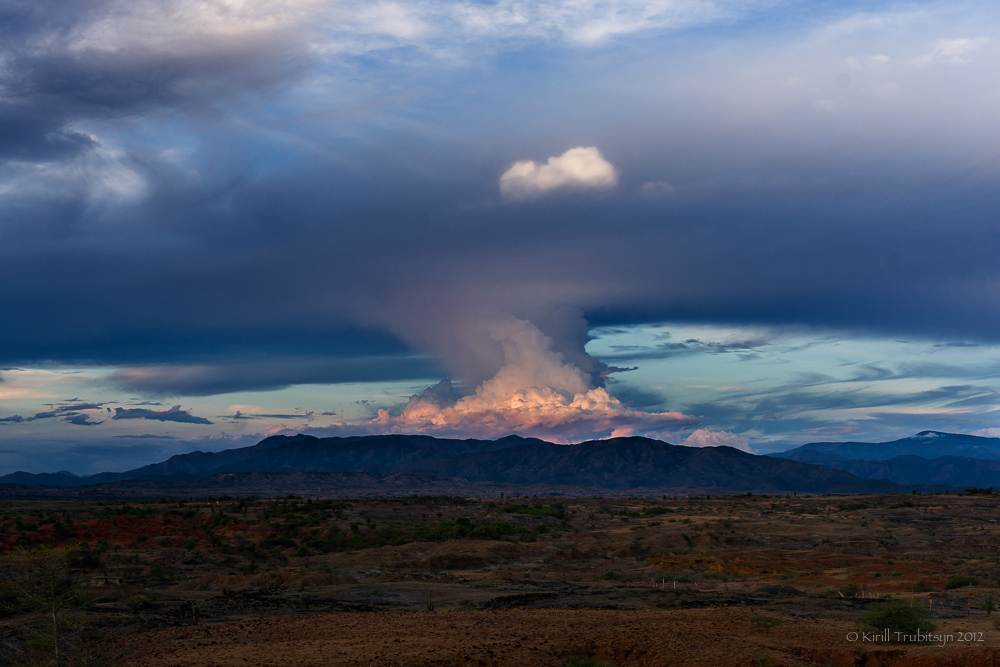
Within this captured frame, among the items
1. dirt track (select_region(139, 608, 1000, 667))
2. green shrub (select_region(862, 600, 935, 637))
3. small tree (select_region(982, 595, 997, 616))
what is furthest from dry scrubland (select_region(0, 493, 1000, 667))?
green shrub (select_region(862, 600, 935, 637))

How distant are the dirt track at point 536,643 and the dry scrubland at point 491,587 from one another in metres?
0.09

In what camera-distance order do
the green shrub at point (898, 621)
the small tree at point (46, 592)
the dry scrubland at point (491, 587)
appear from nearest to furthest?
the small tree at point (46, 592) → the dry scrubland at point (491, 587) → the green shrub at point (898, 621)

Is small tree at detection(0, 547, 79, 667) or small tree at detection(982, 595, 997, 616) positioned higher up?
small tree at detection(0, 547, 79, 667)

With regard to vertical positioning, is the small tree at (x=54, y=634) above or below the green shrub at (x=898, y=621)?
above

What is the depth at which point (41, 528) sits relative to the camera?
6769cm

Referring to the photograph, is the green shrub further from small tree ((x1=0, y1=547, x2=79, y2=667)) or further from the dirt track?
small tree ((x1=0, y1=547, x2=79, y2=667))

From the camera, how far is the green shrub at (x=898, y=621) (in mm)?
26372

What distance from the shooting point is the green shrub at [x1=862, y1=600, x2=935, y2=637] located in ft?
86.5

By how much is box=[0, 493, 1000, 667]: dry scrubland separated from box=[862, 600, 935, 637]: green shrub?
1027 millimetres

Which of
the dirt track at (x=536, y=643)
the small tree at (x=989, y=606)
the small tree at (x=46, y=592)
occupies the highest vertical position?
the small tree at (x=46, y=592)

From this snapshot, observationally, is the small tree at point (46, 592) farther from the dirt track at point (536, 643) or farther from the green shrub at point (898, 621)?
the green shrub at point (898, 621)

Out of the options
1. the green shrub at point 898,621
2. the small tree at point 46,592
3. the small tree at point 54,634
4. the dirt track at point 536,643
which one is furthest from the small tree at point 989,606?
the small tree at point 46,592

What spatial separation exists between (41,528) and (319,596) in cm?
4156

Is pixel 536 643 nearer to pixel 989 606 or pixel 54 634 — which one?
pixel 54 634
